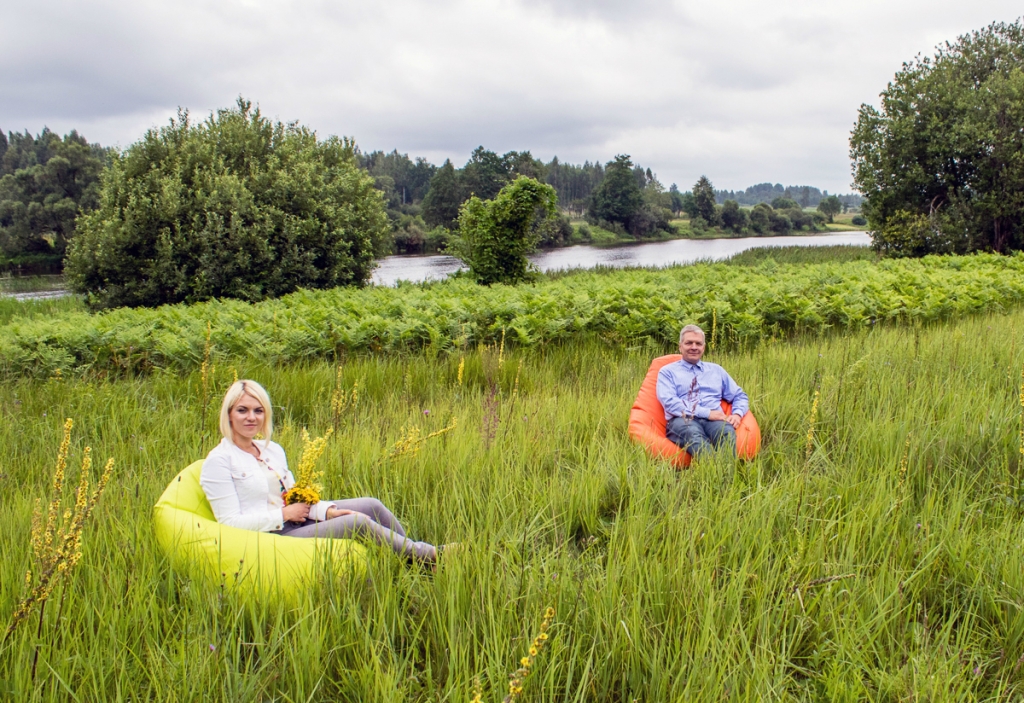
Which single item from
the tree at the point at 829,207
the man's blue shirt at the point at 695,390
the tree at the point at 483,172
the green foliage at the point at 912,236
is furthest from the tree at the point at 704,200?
the man's blue shirt at the point at 695,390

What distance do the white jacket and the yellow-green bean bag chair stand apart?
183 mm

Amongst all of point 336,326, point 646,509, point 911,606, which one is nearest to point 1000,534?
point 911,606

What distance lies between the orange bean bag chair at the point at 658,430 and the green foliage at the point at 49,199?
47260mm

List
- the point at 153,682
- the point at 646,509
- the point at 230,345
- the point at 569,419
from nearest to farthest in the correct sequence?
the point at 153,682 < the point at 646,509 < the point at 569,419 < the point at 230,345

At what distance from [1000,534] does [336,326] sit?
21.0ft

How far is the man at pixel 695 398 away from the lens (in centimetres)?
493

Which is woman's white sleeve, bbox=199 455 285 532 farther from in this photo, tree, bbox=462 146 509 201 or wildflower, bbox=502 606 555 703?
tree, bbox=462 146 509 201

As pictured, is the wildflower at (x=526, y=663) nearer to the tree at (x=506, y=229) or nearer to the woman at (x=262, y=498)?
the woman at (x=262, y=498)

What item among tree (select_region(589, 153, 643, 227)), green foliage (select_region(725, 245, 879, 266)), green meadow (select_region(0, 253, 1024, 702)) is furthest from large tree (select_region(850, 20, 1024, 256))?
tree (select_region(589, 153, 643, 227))

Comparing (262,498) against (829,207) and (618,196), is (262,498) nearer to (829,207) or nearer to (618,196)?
(618,196)

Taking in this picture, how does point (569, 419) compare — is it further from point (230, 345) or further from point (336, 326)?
point (230, 345)

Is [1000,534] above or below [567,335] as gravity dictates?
below

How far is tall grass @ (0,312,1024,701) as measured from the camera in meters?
2.29

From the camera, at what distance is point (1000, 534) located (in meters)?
3.23
